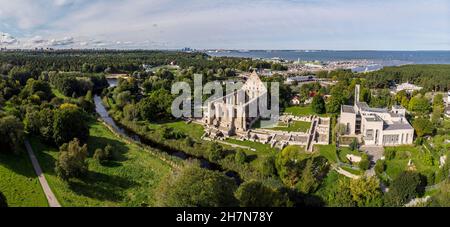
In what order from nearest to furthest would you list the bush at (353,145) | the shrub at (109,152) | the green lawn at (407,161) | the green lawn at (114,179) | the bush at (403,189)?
the bush at (403,189)
the green lawn at (114,179)
the green lawn at (407,161)
the shrub at (109,152)
the bush at (353,145)

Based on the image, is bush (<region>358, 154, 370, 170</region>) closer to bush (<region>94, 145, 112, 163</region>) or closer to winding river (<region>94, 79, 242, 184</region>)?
winding river (<region>94, 79, 242, 184</region>)

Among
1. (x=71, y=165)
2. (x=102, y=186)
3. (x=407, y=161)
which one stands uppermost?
(x=71, y=165)

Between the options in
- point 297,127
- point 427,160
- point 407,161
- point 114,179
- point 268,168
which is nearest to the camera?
point 114,179

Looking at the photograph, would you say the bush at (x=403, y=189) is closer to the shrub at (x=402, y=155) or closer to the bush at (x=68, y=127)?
the shrub at (x=402, y=155)

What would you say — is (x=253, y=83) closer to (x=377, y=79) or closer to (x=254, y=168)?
(x=254, y=168)

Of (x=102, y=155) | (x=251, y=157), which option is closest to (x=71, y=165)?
(x=102, y=155)

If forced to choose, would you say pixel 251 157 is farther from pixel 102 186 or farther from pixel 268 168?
pixel 102 186

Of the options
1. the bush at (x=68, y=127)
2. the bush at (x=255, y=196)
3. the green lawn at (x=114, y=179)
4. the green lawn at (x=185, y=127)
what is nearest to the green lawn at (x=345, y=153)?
the bush at (x=255, y=196)
